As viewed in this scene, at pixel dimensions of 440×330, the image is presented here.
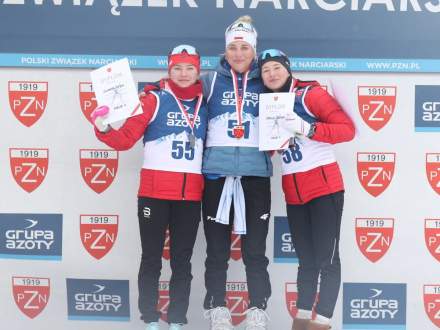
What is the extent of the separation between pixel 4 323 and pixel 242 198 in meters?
1.77

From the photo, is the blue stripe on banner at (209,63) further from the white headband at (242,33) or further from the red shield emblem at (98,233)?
the red shield emblem at (98,233)

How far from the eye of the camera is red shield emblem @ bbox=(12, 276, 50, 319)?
3.08m

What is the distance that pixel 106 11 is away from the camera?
2.89 m

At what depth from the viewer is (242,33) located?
2564 mm

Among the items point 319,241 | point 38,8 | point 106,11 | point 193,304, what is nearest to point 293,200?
point 319,241

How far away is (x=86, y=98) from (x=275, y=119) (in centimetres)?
122

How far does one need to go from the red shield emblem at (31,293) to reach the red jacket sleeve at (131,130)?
3.87 feet

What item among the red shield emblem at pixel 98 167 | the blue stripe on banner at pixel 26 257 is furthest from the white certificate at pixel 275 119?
the blue stripe on banner at pixel 26 257

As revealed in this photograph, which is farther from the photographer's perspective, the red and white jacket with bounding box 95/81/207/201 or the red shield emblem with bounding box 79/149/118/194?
the red shield emblem with bounding box 79/149/118/194

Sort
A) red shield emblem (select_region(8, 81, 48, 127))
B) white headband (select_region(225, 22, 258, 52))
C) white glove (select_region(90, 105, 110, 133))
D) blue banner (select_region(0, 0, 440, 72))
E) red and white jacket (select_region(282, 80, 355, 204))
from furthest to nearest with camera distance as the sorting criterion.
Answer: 1. red shield emblem (select_region(8, 81, 48, 127))
2. blue banner (select_region(0, 0, 440, 72))
3. white headband (select_region(225, 22, 258, 52))
4. red and white jacket (select_region(282, 80, 355, 204))
5. white glove (select_region(90, 105, 110, 133))

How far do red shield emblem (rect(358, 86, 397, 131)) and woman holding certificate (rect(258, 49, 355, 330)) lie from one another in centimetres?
51

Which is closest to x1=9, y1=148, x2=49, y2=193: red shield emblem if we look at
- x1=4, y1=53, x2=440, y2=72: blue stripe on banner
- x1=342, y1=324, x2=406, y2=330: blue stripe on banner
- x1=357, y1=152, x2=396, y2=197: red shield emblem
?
x1=4, y1=53, x2=440, y2=72: blue stripe on banner

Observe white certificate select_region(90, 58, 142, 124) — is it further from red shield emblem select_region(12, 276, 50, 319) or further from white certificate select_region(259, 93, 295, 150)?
red shield emblem select_region(12, 276, 50, 319)

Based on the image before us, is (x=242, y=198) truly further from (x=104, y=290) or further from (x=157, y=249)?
(x=104, y=290)
